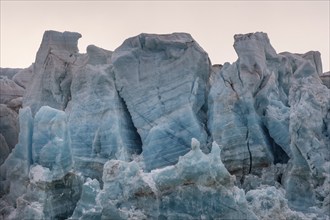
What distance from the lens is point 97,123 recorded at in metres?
18.2

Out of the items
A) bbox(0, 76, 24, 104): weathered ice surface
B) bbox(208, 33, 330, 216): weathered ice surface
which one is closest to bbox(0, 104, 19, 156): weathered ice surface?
bbox(0, 76, 24, 104): weathered ice surface

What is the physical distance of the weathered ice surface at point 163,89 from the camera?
56.4ft

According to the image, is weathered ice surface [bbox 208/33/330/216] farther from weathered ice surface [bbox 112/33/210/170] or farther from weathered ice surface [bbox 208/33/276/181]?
weathered ice surface [bbox 112/33/210/170]

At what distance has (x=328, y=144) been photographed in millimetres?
15734

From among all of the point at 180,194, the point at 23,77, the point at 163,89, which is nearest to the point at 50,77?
the point at 163,89

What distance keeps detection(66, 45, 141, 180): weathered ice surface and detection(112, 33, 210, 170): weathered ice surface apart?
1.11 ft

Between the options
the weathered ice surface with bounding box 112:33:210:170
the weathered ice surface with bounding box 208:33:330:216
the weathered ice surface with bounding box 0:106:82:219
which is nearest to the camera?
the weathered ice surface with bounding box 208:33:330:216

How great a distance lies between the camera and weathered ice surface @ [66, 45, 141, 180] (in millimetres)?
17688

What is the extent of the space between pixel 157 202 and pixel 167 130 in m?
4.01

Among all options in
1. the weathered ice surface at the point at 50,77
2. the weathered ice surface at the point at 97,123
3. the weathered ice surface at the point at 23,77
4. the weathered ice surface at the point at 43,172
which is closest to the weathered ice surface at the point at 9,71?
the weathered ice surface at the point at 23,77

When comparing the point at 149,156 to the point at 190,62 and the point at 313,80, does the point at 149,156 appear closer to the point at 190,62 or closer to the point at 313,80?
the point at 190,62

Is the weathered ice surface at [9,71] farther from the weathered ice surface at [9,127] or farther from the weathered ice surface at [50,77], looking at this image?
the weathered ice surface at [50,77]

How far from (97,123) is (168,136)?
2.18 metres

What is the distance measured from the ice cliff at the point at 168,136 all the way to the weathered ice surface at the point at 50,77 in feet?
0.12
